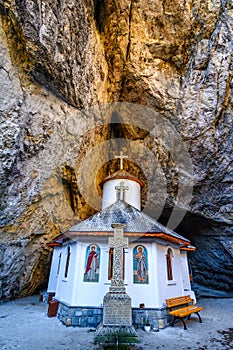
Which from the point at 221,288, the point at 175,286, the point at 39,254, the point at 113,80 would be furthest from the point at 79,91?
the point at 221,288

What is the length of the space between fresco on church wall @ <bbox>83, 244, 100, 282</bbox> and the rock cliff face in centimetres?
417

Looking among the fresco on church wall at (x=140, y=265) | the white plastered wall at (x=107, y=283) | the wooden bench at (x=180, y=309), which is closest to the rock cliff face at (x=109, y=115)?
the white plastered wall at (x=107, y=283)

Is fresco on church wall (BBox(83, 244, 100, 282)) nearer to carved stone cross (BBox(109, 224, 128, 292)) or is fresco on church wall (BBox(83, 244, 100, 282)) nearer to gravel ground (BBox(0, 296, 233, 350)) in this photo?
carved stone cross (BBox(109, 224, 128, 292))

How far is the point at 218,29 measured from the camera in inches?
471

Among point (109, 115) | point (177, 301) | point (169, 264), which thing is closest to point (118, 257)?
point (169, 264)

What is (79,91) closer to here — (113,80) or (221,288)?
(113,80)

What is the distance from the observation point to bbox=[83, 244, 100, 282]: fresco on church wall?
8.09 metres

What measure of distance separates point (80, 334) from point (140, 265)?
116 inches

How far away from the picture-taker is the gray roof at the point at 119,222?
27.9 feet

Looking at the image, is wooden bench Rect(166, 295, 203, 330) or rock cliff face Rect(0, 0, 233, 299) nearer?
wooden bench Rect(166, 295, 203, 330)

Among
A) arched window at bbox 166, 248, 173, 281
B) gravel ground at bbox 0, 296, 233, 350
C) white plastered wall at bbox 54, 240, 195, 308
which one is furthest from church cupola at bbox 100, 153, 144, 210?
gravel ground at bbox 0, 296, 233, 350

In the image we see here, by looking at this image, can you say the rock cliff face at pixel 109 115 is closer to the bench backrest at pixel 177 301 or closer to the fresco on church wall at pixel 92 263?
the fresco on church wall at pixel 92 263

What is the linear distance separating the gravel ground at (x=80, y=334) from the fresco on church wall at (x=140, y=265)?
1575 mm

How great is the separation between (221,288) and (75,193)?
40.6 feet
